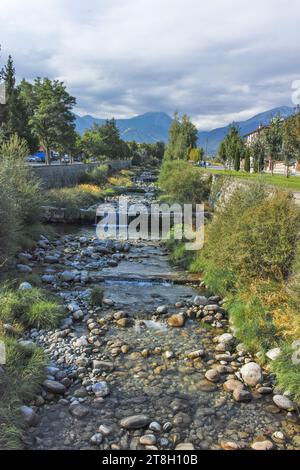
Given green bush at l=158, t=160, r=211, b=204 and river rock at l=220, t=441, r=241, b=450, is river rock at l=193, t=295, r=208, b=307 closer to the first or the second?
river rock at l=220, t=441, r=241, b=450

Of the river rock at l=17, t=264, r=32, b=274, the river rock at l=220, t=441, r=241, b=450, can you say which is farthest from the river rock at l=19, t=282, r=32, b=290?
the river rock at l=220, t=441, r=241, b=450

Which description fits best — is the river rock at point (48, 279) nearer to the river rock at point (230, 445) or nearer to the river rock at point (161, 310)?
the river rock at point (161, 310)

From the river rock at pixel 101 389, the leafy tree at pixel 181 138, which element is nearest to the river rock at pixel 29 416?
the river rock at pixel 101 389

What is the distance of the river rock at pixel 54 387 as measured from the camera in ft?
17.5

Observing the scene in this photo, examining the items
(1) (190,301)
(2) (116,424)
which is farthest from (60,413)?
(1) (190,301)

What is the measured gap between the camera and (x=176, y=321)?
25.6 feet

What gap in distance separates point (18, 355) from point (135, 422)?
7.41 feet

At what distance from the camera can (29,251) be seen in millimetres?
12977

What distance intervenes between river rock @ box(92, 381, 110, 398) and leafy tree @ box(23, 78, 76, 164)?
29.4 m

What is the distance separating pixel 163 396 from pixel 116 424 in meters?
0.90

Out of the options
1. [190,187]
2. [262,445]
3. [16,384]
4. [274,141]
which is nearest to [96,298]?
[16,384]

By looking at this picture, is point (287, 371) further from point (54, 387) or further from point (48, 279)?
point (48, 279)

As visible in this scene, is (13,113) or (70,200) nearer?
(70,200)

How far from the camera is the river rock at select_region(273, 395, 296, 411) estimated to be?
5.16 m
